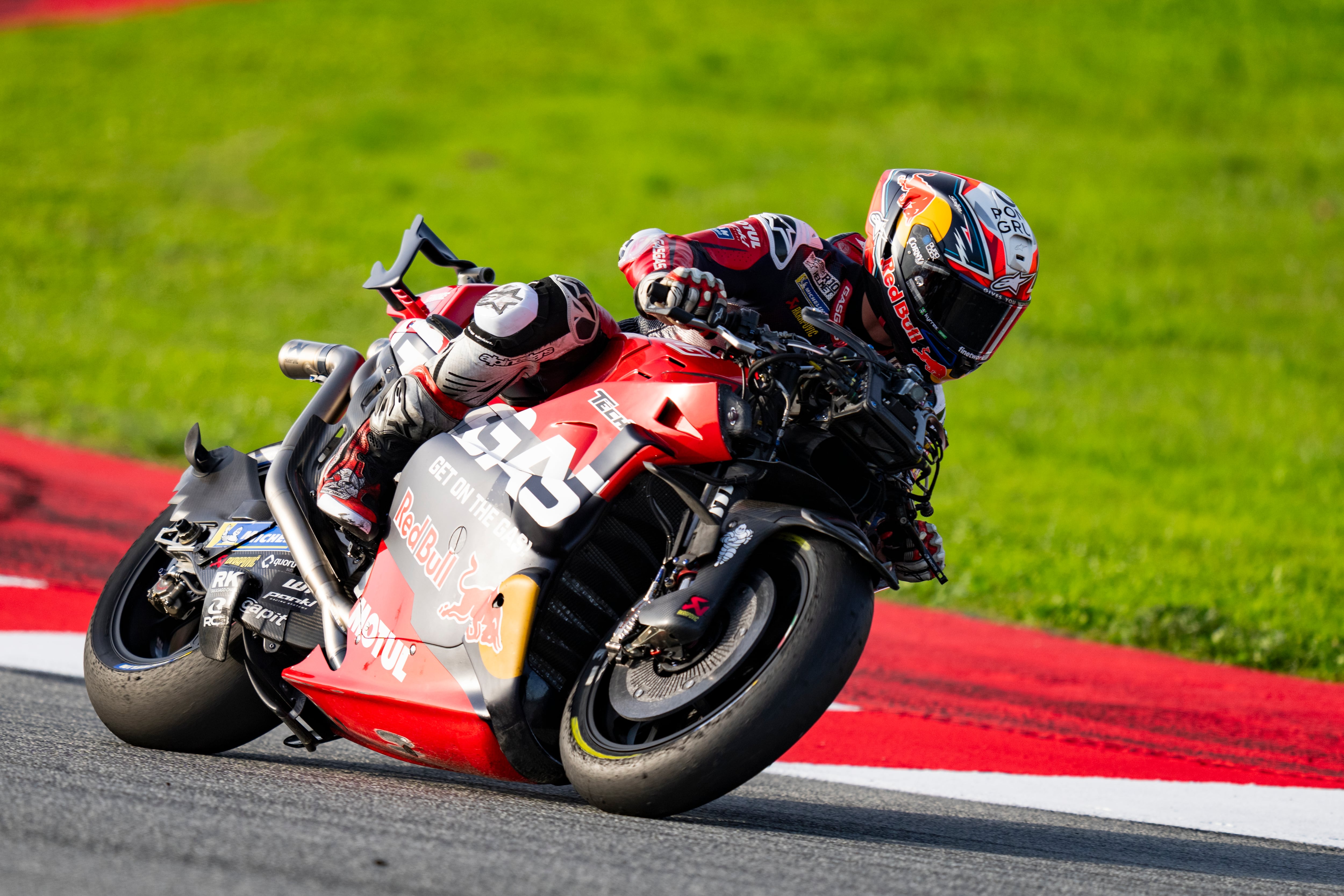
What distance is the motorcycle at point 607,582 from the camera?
337 centimetres

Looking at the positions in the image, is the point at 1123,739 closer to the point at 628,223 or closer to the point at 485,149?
the point at 628,223

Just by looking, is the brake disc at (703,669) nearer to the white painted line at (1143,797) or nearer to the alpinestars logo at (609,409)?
the alpinestars logo at (609,409)

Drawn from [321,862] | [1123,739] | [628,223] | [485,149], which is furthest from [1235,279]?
[321,862]

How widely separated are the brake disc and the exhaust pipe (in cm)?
94

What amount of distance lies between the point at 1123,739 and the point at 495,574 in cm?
363

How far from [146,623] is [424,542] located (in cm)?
141

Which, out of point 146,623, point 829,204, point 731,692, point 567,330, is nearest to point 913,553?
point 731,692

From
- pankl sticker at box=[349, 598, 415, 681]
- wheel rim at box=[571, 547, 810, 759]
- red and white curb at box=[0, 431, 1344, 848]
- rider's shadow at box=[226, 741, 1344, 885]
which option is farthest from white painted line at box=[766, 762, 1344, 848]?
pankl sticker at box=[349, 598, 415, 681]

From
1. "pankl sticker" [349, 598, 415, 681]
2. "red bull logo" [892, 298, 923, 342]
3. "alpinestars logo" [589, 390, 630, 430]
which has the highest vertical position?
"red bull logo" [892, 298, 923, 342]

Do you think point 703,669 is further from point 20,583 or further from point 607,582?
point 20,583

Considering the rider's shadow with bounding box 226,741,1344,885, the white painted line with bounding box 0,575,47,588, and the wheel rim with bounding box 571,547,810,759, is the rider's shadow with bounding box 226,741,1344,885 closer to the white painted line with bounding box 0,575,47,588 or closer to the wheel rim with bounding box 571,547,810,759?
the wheel rim with bounding box 571,547,810,759

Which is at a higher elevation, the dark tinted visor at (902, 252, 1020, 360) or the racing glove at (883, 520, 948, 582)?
the dark tinted visor at (902, 252, 1020, 360)

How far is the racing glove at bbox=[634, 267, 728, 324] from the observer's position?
355cm

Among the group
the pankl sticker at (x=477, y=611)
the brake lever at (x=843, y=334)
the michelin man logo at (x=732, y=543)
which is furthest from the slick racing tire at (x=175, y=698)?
the brake lever at (x=843, y=334)
